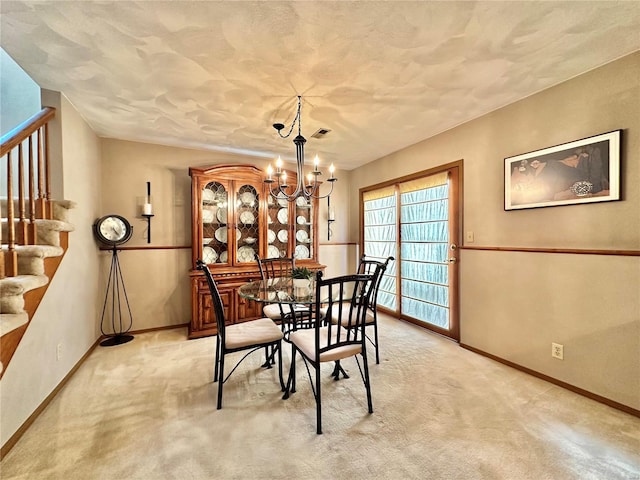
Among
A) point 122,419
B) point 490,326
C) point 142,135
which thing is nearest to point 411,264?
point 490,326

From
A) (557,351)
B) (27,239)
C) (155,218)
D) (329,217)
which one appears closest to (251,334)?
(27,239)

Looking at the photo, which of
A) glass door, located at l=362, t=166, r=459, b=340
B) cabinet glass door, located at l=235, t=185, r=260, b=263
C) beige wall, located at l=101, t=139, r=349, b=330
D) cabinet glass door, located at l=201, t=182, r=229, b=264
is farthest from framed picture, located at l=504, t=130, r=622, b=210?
beige wall, located at l=101, t=139, r=349, b=330

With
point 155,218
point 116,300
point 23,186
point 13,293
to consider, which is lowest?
point 116,300

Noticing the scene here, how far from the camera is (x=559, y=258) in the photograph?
223cm

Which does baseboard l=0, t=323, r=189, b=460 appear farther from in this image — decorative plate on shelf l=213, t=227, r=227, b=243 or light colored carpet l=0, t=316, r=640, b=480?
decorative plate on shelf l=213, t=227, r=227, b=243

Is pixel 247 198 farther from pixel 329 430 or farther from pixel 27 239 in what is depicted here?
pixel 329 430

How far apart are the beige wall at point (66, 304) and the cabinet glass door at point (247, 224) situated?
154cm

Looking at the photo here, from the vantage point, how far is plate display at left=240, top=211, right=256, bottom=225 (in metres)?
3.78

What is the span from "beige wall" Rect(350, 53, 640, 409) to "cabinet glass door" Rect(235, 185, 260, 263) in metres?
2.47

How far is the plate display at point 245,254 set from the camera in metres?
3.74

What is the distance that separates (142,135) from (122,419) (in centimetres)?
290

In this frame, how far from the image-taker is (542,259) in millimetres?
2338

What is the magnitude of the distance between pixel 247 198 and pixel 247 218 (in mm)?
269

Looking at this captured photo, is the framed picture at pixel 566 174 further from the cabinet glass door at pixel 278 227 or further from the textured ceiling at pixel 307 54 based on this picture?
the cabinet glass door at pixel 278 227
